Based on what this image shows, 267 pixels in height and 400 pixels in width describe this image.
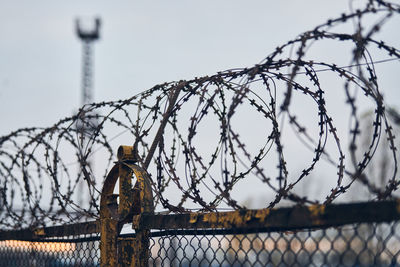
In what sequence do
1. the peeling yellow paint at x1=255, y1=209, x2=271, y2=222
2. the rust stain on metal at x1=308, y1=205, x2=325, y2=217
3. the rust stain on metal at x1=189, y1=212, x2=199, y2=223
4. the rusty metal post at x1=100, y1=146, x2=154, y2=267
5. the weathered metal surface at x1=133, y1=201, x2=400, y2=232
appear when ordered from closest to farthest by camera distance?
the weathered metal surface at x1=133, y1=201, x2=400, y2=232, the rust stain on metal at x1=308, y1=205, x2=325, y2=217, the peeling yellow paint at x1=255, y1=209, x2=271, y2=222, the rust stain on metal at x1=189, y1=212, x2=199, y2=223, the rusty metal post at x1=100, y1=146, x2=154, y2=267

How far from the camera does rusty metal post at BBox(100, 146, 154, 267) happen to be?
4.23m

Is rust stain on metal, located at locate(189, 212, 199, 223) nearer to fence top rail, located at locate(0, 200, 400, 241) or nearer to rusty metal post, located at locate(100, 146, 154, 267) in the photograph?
fence top rail, located at locate(0, 200, 400, 241)

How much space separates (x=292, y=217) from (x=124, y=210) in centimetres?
175

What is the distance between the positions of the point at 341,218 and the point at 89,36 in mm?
39325

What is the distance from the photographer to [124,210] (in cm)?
445

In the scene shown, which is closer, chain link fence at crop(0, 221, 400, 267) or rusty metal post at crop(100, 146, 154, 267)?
chain link fence at crop(0, 221, 400, 267)

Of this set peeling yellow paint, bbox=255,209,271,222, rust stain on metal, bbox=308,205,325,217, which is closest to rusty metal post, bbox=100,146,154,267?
peeling yellow paint, bbox=255,209,271,222

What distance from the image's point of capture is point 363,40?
331 cm

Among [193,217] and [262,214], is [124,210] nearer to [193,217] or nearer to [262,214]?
[193,217]

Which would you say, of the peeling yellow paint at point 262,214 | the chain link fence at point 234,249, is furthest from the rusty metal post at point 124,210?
the peeling yellow paint at point 262,214

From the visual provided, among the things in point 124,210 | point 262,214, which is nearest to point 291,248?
point 262,214

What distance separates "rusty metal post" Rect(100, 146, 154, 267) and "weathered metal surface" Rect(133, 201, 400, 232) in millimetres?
348

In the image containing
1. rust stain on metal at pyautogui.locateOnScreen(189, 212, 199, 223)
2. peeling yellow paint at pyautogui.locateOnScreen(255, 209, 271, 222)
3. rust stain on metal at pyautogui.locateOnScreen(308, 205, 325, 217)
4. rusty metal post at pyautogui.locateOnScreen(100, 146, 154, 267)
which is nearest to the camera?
rust stain on metal at pyautogui.locateOnScreen(308, 205, 325, 217)

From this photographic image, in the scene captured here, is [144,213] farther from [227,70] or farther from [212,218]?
[227,70]
